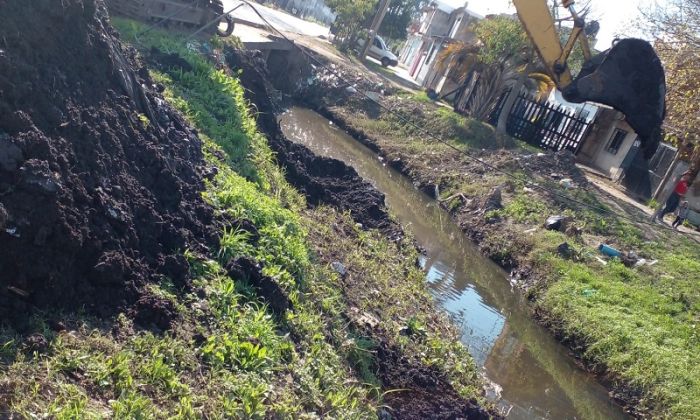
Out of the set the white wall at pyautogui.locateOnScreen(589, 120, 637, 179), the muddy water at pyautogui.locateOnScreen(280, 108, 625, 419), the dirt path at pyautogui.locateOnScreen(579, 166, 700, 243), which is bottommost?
the muddy water at pyautogui.locateOnScreen(280, 108, 625, 419)

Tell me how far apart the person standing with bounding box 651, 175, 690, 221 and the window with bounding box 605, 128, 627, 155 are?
5.41 metres

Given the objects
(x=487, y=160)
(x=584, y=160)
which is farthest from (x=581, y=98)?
(x=584, y=160)

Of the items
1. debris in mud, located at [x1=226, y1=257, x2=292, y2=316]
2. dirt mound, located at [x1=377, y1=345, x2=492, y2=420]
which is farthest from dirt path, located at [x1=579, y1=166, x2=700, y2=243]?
debris in mud, located at [x1=226, y1=257, x2=292, y2=316]

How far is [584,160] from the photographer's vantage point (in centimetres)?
2586

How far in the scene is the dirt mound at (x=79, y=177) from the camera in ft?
14.8

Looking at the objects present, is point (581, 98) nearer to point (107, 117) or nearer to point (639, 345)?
point (639, 345)

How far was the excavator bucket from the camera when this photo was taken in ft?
29.7

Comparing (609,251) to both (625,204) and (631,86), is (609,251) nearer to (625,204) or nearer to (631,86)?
(625,204)

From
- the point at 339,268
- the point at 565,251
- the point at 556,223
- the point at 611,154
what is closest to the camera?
the point at 339,268

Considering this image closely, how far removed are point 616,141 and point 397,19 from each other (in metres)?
25.8

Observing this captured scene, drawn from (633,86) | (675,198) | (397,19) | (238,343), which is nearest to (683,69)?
(675,198)

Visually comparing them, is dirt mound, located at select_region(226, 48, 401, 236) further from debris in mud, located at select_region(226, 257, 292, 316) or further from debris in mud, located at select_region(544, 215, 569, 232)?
debris in mud, located at select_region(226, 257, 292, 316)

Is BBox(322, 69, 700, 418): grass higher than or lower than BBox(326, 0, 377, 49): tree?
lower

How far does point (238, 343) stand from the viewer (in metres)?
5.40
